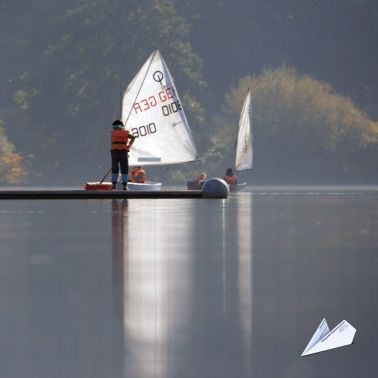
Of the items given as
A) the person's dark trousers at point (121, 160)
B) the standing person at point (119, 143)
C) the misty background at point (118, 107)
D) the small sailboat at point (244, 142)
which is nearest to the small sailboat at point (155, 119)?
the person's dark trousers at point (121, 160)

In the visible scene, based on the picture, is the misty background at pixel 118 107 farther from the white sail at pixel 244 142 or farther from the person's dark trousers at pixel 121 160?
the person's dark trousers at pixel 121 160

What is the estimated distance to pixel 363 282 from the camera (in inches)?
469

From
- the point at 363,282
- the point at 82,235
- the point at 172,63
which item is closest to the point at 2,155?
the point at 172,63

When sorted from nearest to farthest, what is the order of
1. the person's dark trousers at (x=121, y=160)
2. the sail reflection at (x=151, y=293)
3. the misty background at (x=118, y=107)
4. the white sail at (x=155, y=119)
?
1. the sail reflection at (x=151, y=293)
2. the person's dark trousers at (x=121, y=160)
3. the white sail at (x=155, y=119)
4. the misty background at (x=118, y=107)

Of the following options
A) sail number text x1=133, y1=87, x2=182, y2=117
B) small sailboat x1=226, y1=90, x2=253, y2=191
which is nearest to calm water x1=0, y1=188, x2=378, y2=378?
sail number text x1=133, y1=87, x2=182, y2=117

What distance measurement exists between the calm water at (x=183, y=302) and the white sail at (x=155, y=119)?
2815 cm

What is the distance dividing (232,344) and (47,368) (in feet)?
4.15

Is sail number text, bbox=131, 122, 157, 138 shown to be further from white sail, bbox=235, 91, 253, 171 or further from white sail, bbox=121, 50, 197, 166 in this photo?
white sail, bbox=235, 91, 253, 171

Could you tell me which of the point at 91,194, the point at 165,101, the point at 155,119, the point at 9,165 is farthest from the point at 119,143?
the point at 9,165

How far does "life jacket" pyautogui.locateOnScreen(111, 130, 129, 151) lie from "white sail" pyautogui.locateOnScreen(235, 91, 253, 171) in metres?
27.6

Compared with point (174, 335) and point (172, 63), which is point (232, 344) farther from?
point (172, 63)

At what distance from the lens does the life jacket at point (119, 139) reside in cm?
3606

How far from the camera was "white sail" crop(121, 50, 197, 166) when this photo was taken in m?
47.6

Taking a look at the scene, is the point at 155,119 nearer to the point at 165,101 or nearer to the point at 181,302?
the point at 165,101
